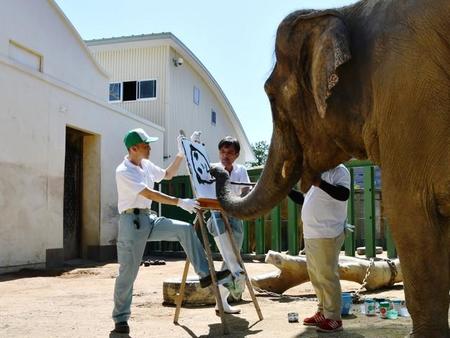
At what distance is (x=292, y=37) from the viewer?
3.26 metres

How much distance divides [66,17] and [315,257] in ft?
44.1

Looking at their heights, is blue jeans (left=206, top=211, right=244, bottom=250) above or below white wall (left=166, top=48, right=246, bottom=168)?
below

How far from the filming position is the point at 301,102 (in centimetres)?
Result: 334

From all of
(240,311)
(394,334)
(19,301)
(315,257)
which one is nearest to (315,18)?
(315,257)

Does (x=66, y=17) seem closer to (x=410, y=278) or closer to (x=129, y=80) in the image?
(x=129, y=80)

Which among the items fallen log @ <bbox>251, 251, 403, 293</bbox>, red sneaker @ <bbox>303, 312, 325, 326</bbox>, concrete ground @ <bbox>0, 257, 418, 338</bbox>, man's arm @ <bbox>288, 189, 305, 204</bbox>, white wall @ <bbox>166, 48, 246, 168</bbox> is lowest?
concrete ground @ <bbox>0, 257, 418, 338</bbox>

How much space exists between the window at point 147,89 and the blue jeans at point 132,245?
16932mm

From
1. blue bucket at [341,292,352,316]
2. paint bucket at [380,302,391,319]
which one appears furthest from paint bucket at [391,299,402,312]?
blue bucket at [341,292,352,316]

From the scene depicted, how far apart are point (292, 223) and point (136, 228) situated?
7253mm

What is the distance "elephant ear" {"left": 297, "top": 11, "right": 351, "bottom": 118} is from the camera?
2777 millimetres

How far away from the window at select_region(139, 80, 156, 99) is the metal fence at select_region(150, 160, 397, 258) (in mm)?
6239

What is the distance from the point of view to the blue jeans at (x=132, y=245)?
17.9ft

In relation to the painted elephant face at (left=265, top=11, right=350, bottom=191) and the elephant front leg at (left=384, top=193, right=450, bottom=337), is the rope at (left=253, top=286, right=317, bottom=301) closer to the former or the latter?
the painted elephant face at (left=265, top=11, right=350, bottom=191)

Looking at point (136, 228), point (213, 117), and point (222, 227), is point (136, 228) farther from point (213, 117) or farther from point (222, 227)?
point (213, 117)
